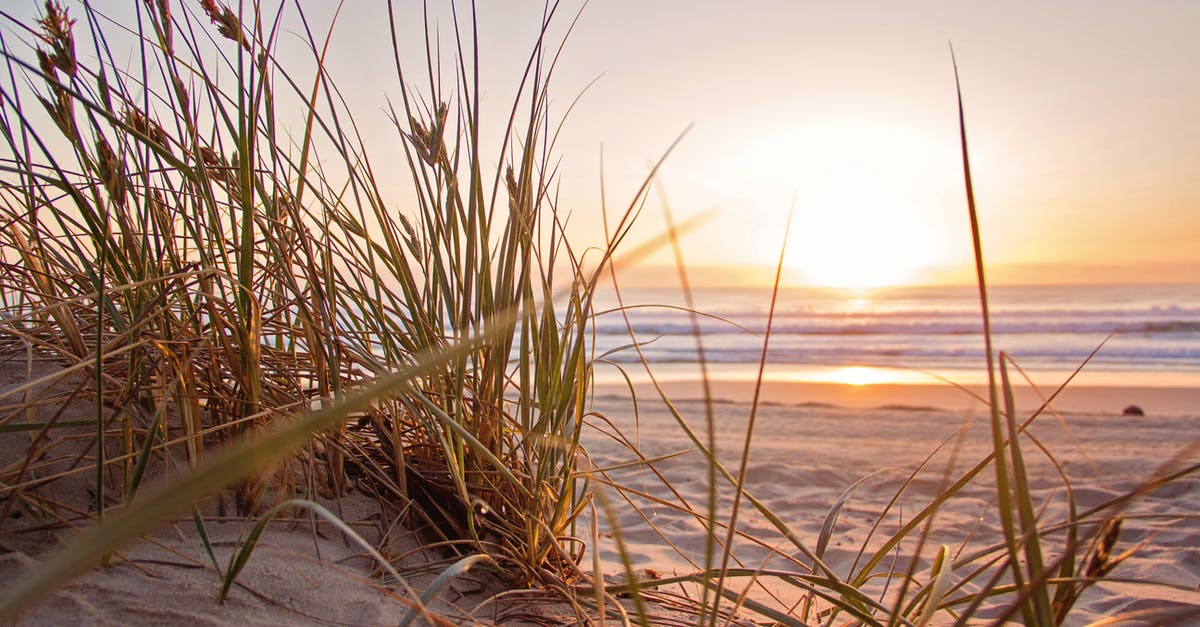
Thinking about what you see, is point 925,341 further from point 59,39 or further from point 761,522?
point 59,39

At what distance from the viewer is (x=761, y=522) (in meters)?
2.96

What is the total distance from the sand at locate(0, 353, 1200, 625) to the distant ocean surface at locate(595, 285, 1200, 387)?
799mm

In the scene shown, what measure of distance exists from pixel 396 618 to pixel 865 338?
1321 cm

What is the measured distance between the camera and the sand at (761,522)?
3.06ft

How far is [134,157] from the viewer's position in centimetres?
118

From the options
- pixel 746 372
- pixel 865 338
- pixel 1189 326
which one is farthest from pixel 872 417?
pixel 1189 326

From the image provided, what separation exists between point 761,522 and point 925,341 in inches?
421

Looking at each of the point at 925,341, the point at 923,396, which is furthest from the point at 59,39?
the point at 925,341

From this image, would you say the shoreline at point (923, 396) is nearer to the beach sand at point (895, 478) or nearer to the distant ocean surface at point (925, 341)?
the beach sand at point (895, 478)

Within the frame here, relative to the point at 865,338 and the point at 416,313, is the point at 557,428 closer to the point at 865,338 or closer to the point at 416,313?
the point at 416,313

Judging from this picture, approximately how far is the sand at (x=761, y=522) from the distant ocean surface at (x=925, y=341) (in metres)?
Result: 0.80

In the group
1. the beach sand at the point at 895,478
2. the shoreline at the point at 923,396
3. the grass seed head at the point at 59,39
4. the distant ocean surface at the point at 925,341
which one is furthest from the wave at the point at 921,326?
the grass seed head at the point at 59,39

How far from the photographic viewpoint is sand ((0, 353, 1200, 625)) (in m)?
0.93

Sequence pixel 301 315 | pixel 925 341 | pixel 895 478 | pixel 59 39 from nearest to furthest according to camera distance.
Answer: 1. pixel 59 39
2. pixel 301 315
3. pixel 895 478
4. pixel 925 341
